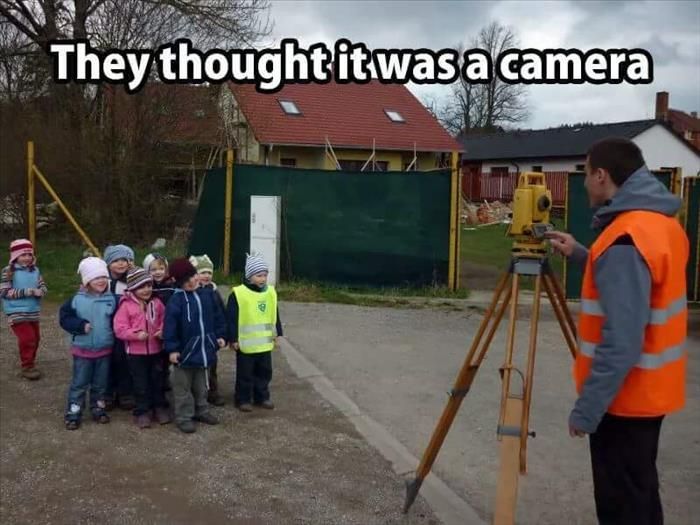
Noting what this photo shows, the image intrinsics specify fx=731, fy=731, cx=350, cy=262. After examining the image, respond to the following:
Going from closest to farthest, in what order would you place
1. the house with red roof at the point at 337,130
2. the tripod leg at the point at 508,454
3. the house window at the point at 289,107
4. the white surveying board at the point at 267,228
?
the tripod leg at the point at 508,454
the white surveying board at the point at 267,228
the house with red roof at the point at 337,130
the house window at the point at 289,107

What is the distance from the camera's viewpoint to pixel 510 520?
320 centimetres

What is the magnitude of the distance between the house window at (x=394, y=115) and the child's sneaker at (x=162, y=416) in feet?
84.2

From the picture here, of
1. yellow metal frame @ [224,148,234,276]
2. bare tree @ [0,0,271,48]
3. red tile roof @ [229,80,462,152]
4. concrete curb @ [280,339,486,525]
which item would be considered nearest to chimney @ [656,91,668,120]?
red tile roof @ [229,80,462,152]

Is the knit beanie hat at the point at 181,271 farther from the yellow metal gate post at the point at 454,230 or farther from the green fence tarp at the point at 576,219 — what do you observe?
the green fence tarp at the point at 576,219

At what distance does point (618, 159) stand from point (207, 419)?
12.1ft

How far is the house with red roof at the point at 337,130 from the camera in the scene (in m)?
26.4

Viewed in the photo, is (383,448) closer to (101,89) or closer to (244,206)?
(244,206)

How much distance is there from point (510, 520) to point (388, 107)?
94.4 feet

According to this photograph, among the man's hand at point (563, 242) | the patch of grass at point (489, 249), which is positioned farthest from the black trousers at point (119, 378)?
the patch of grass at point (489, 249)

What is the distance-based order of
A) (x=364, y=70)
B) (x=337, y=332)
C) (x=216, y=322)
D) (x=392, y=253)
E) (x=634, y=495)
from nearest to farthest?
(x=634, y=495) → (x=216, y=322) → (x=337, y=332) → (x=392, y=253) → (x=364, y=70)

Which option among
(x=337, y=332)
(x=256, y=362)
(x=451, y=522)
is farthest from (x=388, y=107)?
(x=451, y=522)

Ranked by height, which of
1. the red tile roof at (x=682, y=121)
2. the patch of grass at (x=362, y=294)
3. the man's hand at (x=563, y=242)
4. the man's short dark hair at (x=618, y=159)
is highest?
the red tile roof at (x=682, y=121)

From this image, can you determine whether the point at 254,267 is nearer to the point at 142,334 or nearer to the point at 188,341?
the point at 188,341

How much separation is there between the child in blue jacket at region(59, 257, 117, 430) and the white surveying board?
5.26 meters
